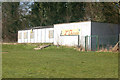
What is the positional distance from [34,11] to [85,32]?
32.2 m

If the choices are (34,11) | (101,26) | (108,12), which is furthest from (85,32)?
(34,11)

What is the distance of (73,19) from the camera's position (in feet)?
181

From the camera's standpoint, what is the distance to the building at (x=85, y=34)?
90.7ft

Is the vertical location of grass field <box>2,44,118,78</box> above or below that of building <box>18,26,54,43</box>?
below

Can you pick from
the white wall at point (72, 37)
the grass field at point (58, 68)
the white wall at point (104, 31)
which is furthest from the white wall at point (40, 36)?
the grass field at point (58, 68)

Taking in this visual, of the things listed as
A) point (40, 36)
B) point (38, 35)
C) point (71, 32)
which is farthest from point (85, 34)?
point (38, 35)

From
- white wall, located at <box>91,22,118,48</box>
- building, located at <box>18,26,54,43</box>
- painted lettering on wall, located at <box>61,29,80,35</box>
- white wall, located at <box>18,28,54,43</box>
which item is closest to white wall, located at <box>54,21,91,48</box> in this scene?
painted lettering on wall, located at <box>61,29,80,35</box>

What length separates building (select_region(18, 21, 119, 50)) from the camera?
1088 inches

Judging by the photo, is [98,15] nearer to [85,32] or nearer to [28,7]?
[85,32]

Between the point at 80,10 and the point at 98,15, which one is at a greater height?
the point at 80,10

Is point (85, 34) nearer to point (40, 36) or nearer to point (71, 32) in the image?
point (71, 32)

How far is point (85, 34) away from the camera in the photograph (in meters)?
29.3

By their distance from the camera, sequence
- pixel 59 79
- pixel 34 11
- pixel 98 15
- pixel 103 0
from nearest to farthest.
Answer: pixel 59 79 < pixel 103 0 < pixel 98 15 < pixel 34 11

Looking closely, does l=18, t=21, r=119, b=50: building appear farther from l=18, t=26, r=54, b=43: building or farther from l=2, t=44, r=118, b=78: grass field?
l=2, t=44, r=118, b=78: grass field
